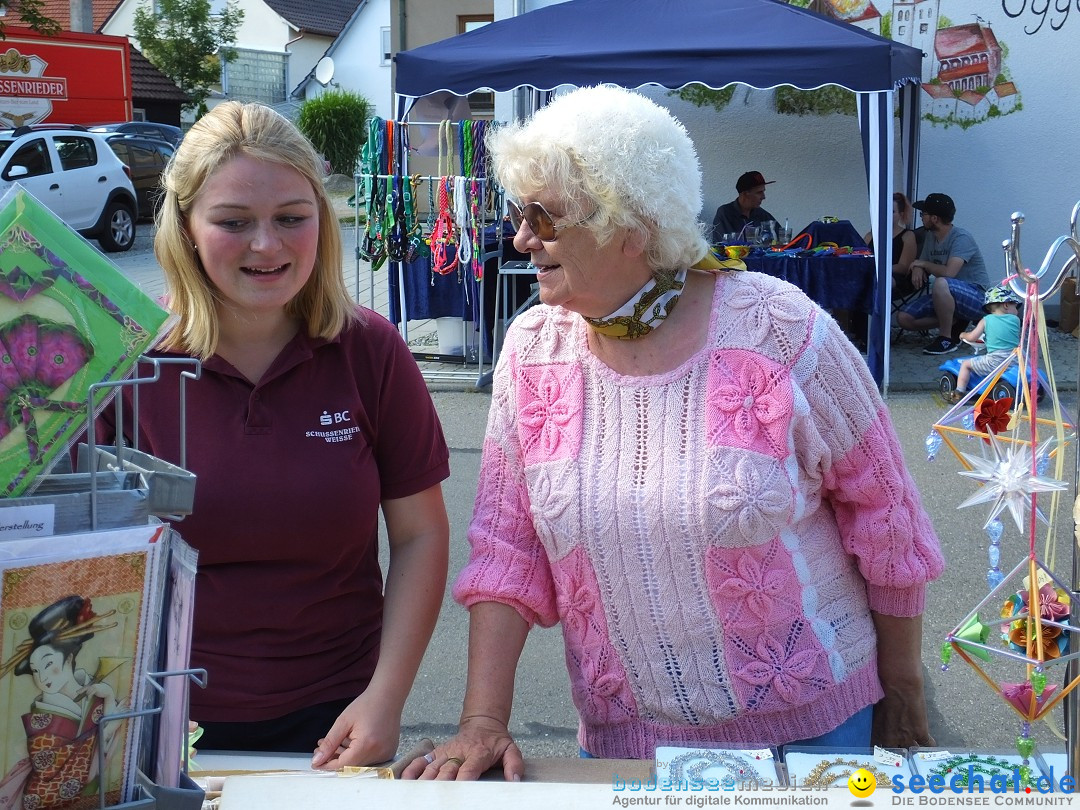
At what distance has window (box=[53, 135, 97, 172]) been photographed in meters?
15.5

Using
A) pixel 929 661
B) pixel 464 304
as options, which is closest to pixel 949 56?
pixel 464 304

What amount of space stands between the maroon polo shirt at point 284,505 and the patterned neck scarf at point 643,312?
389mm

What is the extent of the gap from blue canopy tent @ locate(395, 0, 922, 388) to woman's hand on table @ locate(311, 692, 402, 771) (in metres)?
6.45

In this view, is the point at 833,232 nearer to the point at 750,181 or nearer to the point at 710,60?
the point at 750,181

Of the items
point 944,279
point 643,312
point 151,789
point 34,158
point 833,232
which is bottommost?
point 151,789

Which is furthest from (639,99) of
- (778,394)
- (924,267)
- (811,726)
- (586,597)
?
(924,267)

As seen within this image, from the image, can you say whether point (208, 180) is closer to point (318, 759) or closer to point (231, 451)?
point (231, 451)

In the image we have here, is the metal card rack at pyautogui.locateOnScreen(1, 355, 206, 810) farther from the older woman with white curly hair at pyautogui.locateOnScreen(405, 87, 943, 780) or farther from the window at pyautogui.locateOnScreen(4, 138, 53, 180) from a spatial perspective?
the window at pyautogui.locateOnScreen(4, 138, 53, 180)

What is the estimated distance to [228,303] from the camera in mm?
1842

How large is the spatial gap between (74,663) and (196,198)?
1.01m

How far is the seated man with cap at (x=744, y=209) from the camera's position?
32.6 feet

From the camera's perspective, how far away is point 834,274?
7879 millimetres

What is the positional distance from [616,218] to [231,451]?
0.73m

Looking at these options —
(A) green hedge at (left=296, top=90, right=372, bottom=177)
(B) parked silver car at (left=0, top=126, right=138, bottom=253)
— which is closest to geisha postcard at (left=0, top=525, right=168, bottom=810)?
(B) parked silver car at (left=0, top=126, right=138, bottom=253)
